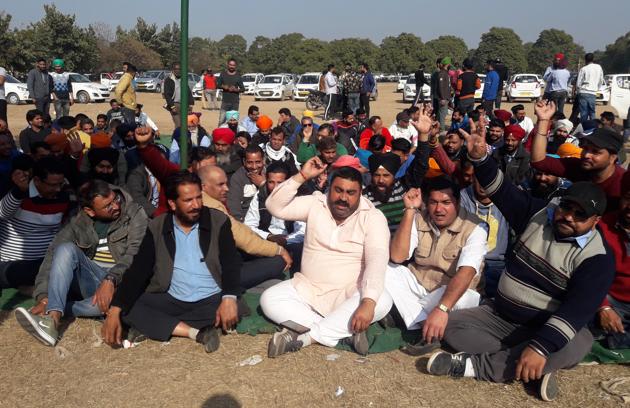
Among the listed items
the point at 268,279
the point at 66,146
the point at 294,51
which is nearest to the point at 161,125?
the point at 66,146

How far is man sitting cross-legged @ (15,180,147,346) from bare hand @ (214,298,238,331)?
0.82 meters

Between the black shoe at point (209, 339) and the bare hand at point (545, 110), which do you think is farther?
the bare hand at point (545, 110)

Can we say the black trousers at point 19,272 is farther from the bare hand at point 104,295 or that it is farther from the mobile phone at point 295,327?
the mobile phone at point 295,327

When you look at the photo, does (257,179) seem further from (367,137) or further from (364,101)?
(364,101)

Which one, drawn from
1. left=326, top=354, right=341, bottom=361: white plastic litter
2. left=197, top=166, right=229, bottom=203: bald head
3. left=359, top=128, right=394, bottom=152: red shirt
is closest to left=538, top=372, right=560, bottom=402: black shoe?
left=326, top=354, right=341, bottom=361: white plastic litter

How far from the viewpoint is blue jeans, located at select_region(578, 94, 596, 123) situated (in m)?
12.0

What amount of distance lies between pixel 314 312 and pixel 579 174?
241 cm

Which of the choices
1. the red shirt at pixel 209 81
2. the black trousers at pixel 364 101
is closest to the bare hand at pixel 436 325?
the black trousers at pixel 364 101

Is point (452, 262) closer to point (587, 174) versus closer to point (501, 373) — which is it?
point (501, 373)

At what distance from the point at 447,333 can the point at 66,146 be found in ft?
16.4

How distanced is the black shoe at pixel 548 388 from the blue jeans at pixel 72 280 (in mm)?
3209

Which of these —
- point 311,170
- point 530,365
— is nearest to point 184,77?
point 311,170

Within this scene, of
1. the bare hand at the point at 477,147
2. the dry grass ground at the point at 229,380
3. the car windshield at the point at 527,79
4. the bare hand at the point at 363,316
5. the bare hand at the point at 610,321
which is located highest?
the car windshield at the point at 527,79

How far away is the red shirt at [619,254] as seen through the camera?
3693 mm
